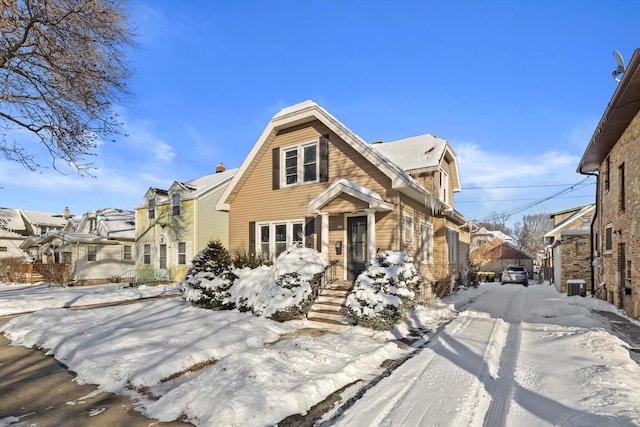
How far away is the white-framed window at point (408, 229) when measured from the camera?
36.8ft

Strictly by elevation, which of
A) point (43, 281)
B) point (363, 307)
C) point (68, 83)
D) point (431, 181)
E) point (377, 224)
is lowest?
point (43, 281)

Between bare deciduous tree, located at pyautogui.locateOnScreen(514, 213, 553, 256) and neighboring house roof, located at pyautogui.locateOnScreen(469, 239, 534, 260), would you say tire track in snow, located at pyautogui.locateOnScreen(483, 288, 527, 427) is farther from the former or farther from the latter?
bare deciduous tree, located at pyautogui.locateOnScreen(514, 213, 553, 256)

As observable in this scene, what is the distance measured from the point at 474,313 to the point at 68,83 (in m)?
13.2

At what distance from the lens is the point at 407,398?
432cm

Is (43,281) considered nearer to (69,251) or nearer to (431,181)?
(69,251)

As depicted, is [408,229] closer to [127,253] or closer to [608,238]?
[608,238]

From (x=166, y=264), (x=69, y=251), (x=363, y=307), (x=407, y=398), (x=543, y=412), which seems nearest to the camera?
(x=543, y=412)

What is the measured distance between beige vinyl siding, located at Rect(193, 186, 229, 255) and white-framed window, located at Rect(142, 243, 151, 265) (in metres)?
4.86

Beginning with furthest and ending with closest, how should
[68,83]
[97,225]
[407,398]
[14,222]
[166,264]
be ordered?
[14,222] < [97,225] < [166,264] < [68,83] < [407,398]

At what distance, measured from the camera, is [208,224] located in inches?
796

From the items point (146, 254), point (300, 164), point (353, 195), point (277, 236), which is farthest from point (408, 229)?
point (146, 254)

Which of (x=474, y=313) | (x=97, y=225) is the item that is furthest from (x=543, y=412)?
(x=97, y=225)

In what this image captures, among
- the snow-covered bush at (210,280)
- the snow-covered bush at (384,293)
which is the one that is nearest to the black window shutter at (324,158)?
the snow-covered bush at (384,293)

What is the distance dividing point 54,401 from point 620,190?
1457cm
